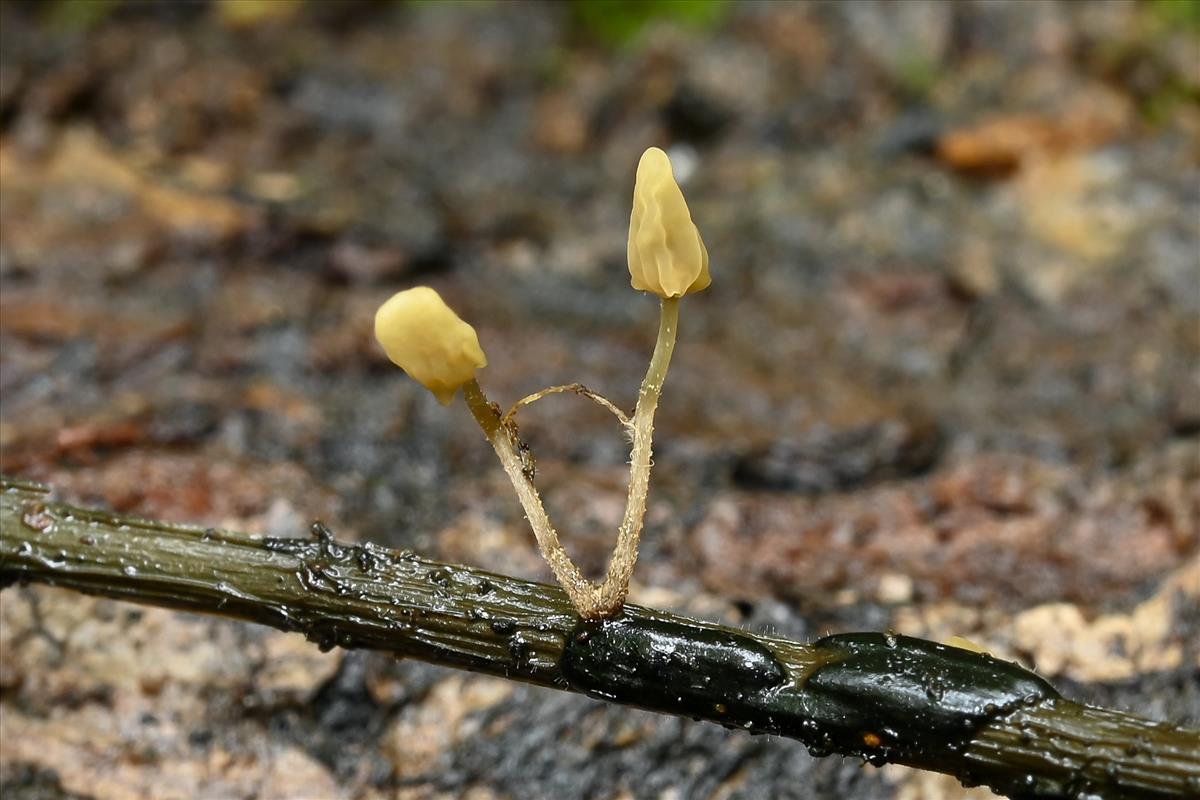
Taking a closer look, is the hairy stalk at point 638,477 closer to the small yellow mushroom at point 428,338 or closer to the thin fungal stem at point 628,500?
the thin fungal stem at point 628,500

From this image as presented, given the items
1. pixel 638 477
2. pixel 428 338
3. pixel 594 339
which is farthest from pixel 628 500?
pixel 594 339

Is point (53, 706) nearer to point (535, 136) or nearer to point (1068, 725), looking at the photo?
point (1068, 725)

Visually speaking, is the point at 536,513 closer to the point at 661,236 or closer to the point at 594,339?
the point at 661,236

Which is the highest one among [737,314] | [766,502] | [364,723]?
[737,314]

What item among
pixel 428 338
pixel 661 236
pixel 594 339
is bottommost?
pixel 428 338

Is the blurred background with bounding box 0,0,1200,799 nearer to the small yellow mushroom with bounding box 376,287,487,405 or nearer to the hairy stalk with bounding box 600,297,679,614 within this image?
the hairy stalk with bounding box 600,297,679,614

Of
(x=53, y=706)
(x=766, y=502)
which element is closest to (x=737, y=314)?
(x=766, y=502)
